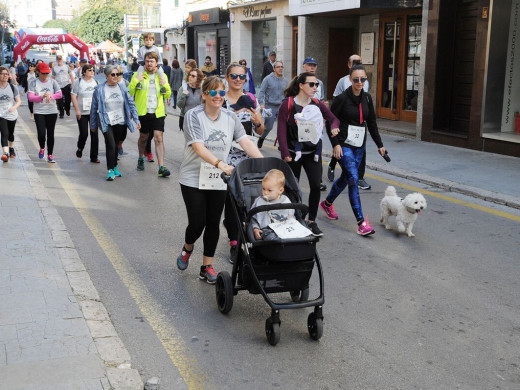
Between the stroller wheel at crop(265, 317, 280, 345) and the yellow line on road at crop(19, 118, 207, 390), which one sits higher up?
the stroller wheel at crop(265, 317, 280, 345)

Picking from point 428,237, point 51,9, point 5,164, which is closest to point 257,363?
point 428,237

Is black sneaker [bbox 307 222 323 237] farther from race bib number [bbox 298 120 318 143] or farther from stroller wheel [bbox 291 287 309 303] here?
race bib number [bbox 298 120 318 143]

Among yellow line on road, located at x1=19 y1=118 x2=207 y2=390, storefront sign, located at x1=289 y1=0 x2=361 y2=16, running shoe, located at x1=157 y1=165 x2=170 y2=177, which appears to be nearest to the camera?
yellow line on road, located at x1=19 y1=118 x2=207 y2=390

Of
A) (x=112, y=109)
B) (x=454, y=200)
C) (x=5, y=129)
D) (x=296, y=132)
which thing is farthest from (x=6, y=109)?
(x=454, y=200)

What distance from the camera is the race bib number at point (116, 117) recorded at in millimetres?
10312

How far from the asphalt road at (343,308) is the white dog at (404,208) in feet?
0.60

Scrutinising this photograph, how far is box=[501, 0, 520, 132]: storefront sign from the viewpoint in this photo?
42.4ft

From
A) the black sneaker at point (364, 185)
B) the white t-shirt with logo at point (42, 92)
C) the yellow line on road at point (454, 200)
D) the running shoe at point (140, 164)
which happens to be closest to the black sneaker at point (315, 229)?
the yellow line on road at point (454, 200)

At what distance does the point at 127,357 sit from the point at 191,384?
0.45m

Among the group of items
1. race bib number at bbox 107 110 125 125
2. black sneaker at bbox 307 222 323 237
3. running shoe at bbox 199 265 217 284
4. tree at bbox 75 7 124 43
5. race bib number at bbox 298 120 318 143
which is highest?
tree at bbox 75 7 124 43

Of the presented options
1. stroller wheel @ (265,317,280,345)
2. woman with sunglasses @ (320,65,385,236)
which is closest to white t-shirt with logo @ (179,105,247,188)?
stroller wheel @ (265,317,280,345)

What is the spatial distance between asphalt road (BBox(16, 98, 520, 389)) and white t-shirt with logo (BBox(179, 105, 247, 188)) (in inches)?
40.7

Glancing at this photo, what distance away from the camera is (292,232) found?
441 cm

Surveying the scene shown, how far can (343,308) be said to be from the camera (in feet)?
16.8
